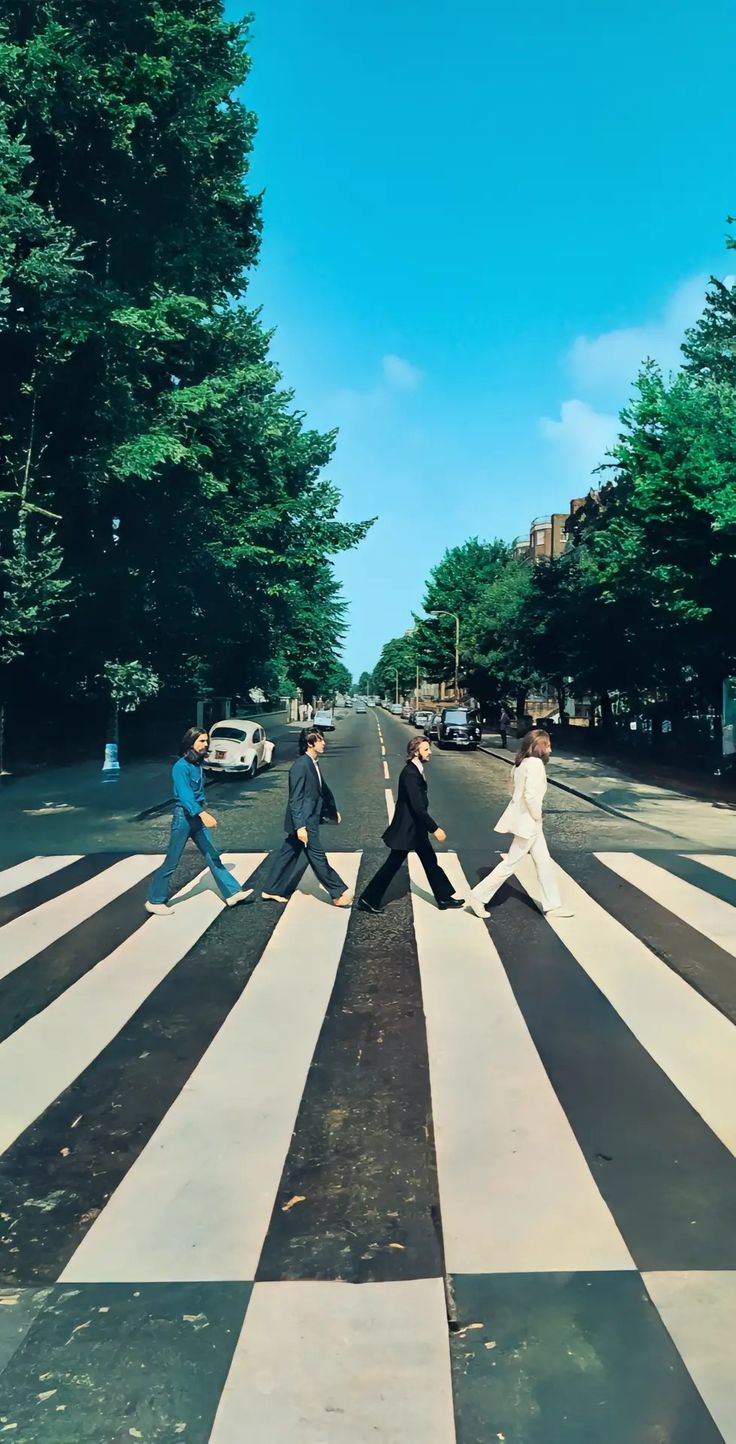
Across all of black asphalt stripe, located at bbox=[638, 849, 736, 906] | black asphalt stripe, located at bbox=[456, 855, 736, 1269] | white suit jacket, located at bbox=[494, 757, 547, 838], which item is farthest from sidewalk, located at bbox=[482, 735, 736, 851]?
black asphalt stripe, located at bbox=[456, 855, 736, 1269]

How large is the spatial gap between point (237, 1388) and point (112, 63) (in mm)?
20366

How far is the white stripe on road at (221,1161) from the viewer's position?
11.7 feet

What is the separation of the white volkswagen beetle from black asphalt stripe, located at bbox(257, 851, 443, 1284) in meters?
16.9

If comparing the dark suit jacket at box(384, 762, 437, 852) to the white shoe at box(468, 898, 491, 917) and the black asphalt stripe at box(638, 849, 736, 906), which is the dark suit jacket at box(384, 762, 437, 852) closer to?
the white shoe at box(468, 898, 491, 917)

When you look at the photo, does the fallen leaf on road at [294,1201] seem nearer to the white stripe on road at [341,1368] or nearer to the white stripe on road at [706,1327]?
A: the white stripe on road at [341,1368]

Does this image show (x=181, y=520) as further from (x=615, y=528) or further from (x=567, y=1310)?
(x=567, y=1310)

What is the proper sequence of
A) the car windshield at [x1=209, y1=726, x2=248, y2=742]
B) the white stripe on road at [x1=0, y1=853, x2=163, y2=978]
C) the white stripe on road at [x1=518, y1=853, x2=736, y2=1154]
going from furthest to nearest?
the car windshield at [x1=209, y1=726, x2=248, y2=742] < the white stripe on road at [x1=0, y1=853, x2=163, y2=978] < the white stripe on road at [x1=518, y1=853, x2=736, y2=1154]

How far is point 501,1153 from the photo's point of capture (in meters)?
4.34

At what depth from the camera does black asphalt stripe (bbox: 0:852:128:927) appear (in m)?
9.27

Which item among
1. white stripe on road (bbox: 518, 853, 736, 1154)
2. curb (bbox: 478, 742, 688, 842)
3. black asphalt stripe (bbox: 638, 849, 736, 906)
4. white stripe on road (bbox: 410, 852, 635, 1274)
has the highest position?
curb (bbox: 478, 742, 688, 842)

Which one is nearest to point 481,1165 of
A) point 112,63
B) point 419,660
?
point 112,63

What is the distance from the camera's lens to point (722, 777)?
22.8 m

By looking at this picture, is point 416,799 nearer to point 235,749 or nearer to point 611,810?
point 611,810

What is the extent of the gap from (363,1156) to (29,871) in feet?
26.0
